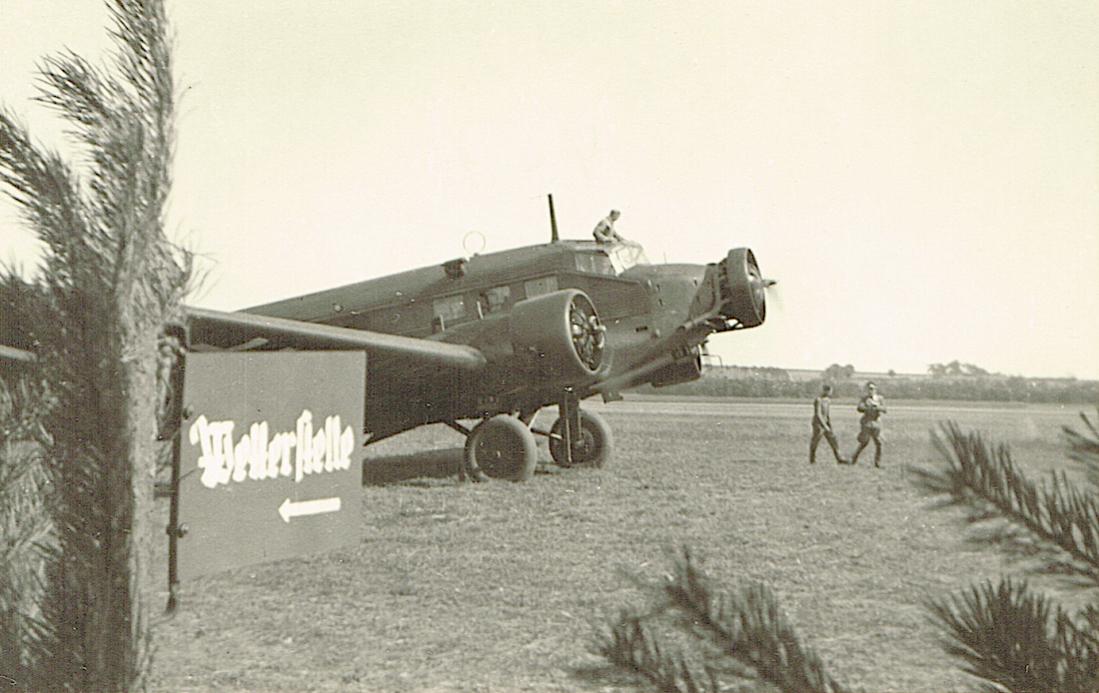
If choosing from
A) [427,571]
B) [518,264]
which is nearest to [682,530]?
[427,571]

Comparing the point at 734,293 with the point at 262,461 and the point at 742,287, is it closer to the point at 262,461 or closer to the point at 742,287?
the point at 742,287

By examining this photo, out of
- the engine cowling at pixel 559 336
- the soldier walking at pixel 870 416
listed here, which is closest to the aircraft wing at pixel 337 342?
the engine cowling at pixel 559 336

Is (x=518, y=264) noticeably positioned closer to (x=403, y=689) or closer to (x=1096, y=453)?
(x=403, y=689)

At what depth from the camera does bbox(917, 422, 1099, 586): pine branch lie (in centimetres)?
73

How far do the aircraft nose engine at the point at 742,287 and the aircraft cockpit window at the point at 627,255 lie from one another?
1.04 m

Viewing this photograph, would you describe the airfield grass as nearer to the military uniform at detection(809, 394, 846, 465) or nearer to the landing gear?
the landing gear

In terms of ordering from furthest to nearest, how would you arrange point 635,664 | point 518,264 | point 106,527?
point 518,264
point 106,527
point 635,664

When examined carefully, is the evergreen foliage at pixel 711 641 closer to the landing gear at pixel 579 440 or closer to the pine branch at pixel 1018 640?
the pine branch at pixel 1018 640

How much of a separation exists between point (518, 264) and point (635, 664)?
9.56 m

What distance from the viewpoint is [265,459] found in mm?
1414

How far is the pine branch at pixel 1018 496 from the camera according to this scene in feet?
2.39

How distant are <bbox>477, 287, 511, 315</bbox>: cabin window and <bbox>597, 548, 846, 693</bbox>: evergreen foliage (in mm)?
9461

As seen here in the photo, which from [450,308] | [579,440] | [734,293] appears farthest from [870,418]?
[450,308]

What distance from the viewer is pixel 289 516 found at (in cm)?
145
